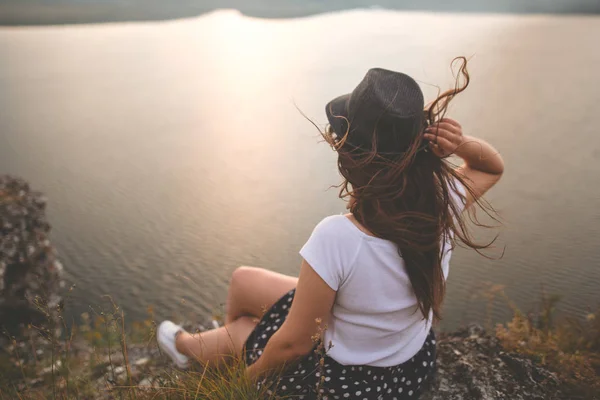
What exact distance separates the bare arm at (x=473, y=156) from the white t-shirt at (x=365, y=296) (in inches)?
7.5

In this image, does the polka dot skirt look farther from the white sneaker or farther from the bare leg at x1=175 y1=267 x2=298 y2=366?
the white sneaker

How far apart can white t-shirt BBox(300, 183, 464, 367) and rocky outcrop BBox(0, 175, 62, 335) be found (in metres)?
2.83

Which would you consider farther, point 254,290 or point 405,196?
point 254,290

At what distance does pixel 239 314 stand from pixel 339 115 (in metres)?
0.99

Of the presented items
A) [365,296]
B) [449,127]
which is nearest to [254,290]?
[365,296]

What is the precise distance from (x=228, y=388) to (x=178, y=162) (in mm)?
6077

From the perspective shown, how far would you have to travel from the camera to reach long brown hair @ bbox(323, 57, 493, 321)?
1.29m

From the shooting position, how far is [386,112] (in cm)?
129

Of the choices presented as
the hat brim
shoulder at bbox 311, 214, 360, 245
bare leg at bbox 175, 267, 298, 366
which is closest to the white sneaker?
bare leg at bbox 175, 267, 298, 366

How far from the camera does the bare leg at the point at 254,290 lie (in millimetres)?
1889

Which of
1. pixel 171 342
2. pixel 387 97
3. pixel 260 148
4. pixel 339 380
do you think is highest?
pixel 387 97

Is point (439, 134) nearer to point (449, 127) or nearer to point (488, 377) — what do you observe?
point (449, 127)

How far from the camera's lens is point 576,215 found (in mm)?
5012

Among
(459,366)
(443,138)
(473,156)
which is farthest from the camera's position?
(459,366)
